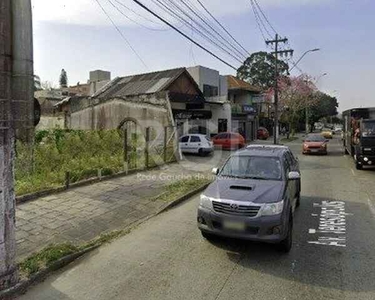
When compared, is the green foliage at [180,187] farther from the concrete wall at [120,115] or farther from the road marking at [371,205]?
the concrete wall at [120,115]

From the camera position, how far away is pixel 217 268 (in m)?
5.48

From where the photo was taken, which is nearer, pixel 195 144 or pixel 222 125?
pixel 195 144

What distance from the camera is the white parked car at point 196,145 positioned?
22547mm

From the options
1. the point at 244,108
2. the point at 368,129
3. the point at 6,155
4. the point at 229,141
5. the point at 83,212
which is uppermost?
the point at 244,108

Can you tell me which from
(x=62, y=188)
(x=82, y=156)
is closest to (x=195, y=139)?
(x=82, y=156)

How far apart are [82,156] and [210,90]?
76.5 ft

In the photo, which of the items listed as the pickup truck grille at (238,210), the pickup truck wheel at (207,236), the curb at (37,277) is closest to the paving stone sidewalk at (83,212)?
the curb at (37,277)

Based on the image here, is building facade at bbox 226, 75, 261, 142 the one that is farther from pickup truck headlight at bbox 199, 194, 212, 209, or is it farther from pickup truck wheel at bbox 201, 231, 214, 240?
pickup truck headlight at bbox 199, 194, 212, 209

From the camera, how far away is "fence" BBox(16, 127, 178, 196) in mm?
10859

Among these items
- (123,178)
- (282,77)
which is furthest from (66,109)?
(282,77)

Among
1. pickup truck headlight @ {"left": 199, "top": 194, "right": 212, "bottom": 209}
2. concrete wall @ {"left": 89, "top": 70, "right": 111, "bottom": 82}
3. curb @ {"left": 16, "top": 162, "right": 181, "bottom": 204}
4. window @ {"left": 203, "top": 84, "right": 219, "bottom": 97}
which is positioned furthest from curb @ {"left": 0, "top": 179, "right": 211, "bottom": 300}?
concrete wall @ {"left": 89, "top": 70, "right": 111, "bottom": 82}

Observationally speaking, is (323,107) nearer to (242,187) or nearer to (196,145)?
(196,145)

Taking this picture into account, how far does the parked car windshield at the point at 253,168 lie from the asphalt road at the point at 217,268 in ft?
4.21

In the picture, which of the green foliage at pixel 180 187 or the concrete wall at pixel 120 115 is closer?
the green foliage at pixel 180 187
